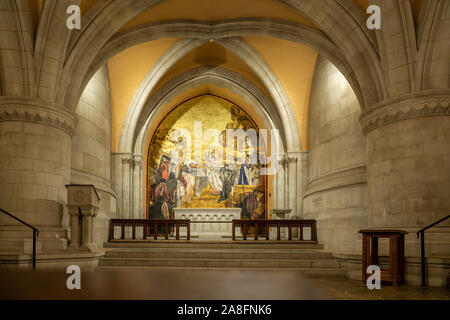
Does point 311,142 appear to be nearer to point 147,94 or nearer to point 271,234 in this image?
point 271,234

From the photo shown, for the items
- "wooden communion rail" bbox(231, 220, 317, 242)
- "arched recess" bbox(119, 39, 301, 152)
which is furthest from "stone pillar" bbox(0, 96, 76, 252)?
"arched recess" bbox(119, 39, 301, 152)

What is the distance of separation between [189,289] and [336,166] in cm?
755

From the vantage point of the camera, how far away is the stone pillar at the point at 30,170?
27.3 feet

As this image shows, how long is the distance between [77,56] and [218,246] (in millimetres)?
5237

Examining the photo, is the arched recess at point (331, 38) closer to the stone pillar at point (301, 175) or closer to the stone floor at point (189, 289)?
the stone floor at point (189, 289)

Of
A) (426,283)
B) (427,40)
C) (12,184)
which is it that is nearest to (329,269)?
(426,283)

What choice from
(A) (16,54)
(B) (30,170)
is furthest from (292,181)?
(A) (16,54)

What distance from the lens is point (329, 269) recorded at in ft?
27.8

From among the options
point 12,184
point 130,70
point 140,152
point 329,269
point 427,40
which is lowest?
point 329,269

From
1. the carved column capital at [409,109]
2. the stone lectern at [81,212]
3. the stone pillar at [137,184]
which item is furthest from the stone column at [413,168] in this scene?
the stone pillar at [137,184]

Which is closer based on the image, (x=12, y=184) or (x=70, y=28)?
(x=12, y=184)

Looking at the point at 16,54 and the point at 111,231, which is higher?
the point at 16,54

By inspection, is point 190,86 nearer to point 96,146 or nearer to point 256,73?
point 256,73

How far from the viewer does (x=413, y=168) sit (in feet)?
26.6
